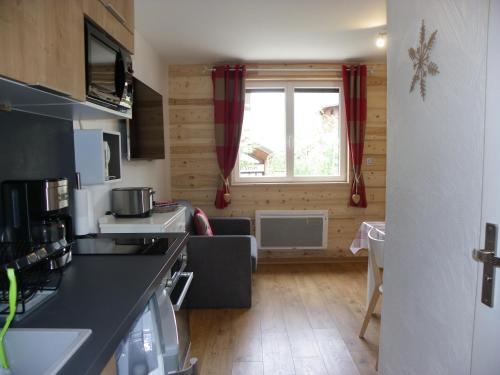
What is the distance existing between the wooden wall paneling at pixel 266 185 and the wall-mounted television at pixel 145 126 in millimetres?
870

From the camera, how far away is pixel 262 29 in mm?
3072

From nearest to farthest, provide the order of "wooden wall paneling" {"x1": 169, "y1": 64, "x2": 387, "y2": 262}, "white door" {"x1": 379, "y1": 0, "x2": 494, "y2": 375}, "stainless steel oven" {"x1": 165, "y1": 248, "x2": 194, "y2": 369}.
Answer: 1. "white door" {"x1": 379, "y1": 0, "x2": 494, "y2": 375}
2. "stainless steel oven" {"x1": 165, "y1": 248, "x2": 194, "y2": 369}
3. "wooden wall paneling" {"x1": 169, "y1": 64, "x2": 387, "y2": 262}

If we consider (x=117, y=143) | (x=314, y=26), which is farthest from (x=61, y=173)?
(x=314, y=26)

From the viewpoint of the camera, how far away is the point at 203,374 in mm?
2080

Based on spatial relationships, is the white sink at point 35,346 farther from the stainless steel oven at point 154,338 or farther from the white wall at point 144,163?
the white wall at point 144,163

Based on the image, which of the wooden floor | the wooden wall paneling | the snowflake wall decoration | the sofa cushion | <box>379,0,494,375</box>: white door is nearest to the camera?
<box>379,0,494,375</box>: white door

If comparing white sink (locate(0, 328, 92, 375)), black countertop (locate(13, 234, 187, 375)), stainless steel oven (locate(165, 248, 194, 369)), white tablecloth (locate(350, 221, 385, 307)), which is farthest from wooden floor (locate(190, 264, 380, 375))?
white sink (locate(0, 328, 92, 375))

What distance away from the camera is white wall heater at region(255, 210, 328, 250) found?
4176 millimetres

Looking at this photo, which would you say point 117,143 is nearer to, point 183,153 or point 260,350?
point 260,350

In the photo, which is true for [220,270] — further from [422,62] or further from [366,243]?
[422,62]

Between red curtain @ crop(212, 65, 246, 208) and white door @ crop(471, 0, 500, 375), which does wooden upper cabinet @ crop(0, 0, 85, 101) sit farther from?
red curtain @ crop(212, 65, 246, 208)

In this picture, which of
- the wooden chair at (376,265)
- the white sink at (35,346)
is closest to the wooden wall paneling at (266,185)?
the wooden chair at (376,265)

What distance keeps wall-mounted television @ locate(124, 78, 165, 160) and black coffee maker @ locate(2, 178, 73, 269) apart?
141cm

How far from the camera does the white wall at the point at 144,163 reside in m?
2.35
